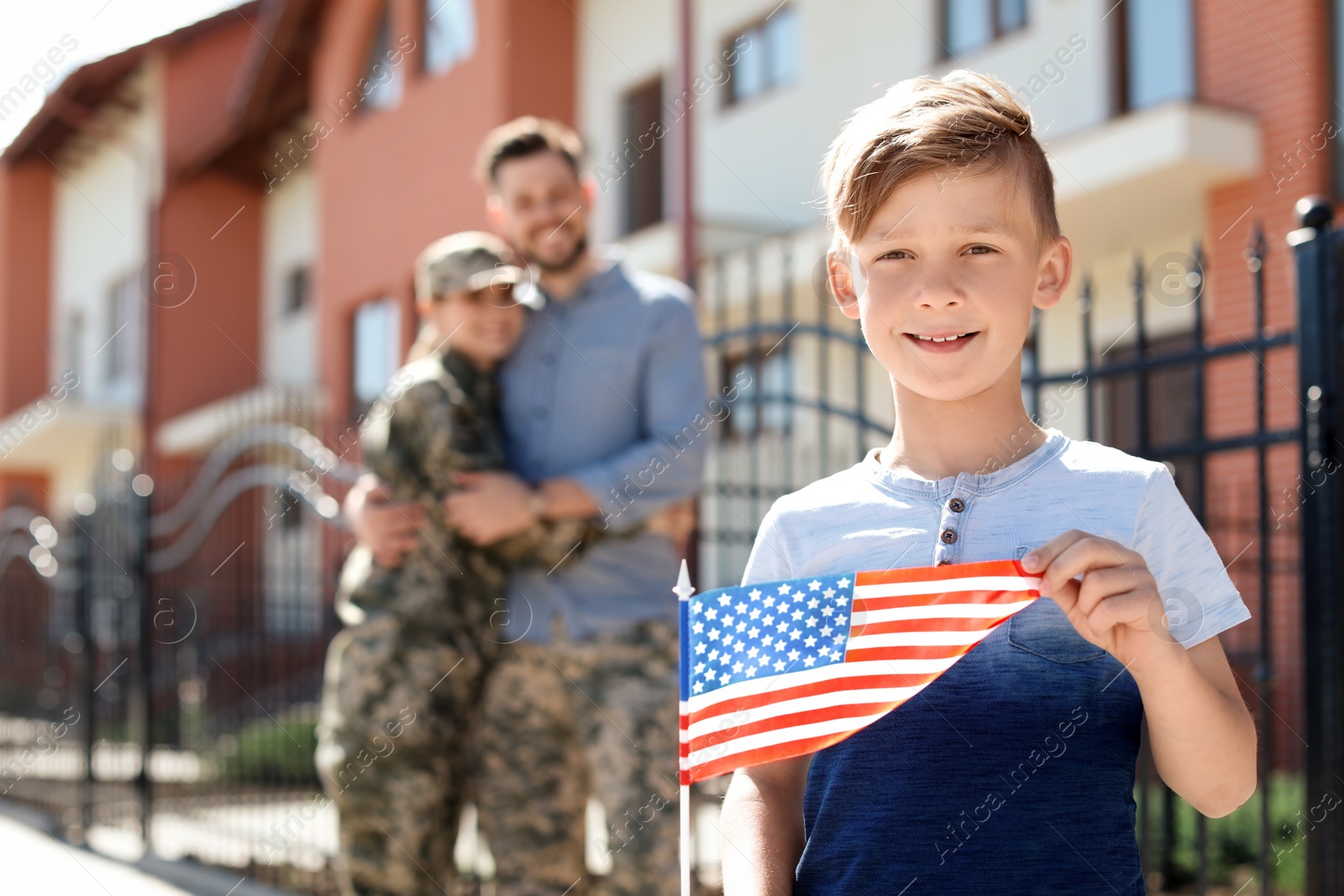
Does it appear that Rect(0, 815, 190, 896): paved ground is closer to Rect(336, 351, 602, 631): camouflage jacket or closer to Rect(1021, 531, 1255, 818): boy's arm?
Rect(336, 351, 602, 631): camouflage jacket

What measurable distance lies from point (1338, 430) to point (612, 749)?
6.21ft

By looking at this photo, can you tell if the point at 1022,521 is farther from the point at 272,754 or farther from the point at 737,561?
the point at 737,561

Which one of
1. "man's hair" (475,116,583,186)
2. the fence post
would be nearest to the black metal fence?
the fence post

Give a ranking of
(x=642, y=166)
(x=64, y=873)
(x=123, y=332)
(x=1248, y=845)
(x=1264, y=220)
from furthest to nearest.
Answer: (x=123, y=332), (x=642, y=166), (x=1264, y=220), (x=64, y=873), (x=1248, y=845)

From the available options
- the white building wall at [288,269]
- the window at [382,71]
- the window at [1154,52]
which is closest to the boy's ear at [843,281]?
the window at [1154,52]

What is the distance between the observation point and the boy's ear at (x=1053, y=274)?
167 centimetres

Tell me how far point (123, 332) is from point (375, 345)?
8.93 metres

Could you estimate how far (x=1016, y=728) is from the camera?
1.54 meters

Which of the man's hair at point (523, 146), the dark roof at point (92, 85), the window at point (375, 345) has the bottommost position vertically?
the man's hair at point (523, 146)

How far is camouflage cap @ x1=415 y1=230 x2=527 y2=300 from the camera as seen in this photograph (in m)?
3.37

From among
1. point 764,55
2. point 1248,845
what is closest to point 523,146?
point 1248,845

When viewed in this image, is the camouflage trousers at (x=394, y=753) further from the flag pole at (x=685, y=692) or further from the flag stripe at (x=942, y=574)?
the flag stripe at (x=942, y=574)

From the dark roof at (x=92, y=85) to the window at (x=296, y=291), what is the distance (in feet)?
12.9

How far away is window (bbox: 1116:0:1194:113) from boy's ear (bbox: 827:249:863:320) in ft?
27.9
